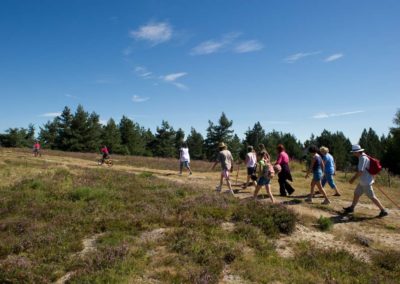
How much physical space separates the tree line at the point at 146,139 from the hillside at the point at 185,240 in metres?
50.4

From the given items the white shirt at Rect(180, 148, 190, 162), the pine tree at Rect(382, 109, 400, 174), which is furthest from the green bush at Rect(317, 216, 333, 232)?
the pine tree at Rect(382, 109, 400, 174)

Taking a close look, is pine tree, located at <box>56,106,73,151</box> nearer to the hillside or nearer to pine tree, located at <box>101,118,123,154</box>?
pine tree, located at <box>101,118,123,154</box>

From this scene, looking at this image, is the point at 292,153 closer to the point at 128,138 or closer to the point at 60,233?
the point at 128,138

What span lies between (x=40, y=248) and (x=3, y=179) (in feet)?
35.0

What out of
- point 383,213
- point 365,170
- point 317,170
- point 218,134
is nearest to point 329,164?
point 317,170

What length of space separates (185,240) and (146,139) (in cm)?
8885

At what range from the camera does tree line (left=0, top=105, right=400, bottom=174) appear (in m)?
70.5

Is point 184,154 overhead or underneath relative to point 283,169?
overhead

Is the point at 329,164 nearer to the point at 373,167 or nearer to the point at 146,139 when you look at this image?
the point at 373,167

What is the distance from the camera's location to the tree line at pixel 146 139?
70.5 meters

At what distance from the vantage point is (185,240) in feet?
26.2

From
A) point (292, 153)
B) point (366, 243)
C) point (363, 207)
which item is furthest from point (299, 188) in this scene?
point (292, 153)

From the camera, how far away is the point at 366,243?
8461mm

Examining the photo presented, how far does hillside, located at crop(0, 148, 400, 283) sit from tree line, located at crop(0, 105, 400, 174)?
5036cm
